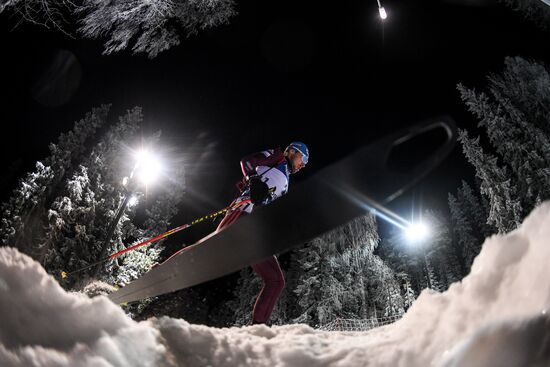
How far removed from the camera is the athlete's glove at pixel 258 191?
3.16 m

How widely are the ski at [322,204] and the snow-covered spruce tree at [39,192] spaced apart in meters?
10.6

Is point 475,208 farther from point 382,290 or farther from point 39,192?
point 39,192

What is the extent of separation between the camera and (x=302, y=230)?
98.0 inches

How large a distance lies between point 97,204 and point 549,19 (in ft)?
59.0

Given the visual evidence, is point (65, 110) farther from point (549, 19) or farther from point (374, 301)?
point (549, 19)

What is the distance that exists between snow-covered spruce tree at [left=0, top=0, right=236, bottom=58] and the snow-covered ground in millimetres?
6288

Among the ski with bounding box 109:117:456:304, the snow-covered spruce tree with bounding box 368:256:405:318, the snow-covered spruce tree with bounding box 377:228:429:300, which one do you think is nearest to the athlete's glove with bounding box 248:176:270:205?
the ski with bounding box 109:117:456:304

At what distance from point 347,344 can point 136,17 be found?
8028 millimetres

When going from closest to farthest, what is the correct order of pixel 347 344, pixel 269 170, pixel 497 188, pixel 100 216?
pixel 347 344 → pixel 269 170 → pixel 497 188 → pixel 100 216

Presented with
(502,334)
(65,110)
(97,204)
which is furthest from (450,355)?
(65,110)

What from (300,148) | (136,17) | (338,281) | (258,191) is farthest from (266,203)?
(338,281)

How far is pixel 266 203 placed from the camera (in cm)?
320

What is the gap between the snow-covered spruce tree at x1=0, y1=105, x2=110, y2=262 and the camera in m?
11.9

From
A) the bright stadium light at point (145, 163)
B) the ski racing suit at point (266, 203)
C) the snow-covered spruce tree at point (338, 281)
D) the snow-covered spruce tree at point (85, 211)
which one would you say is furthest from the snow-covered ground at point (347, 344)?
the snow-covered spruce tree at point (338, 281)
